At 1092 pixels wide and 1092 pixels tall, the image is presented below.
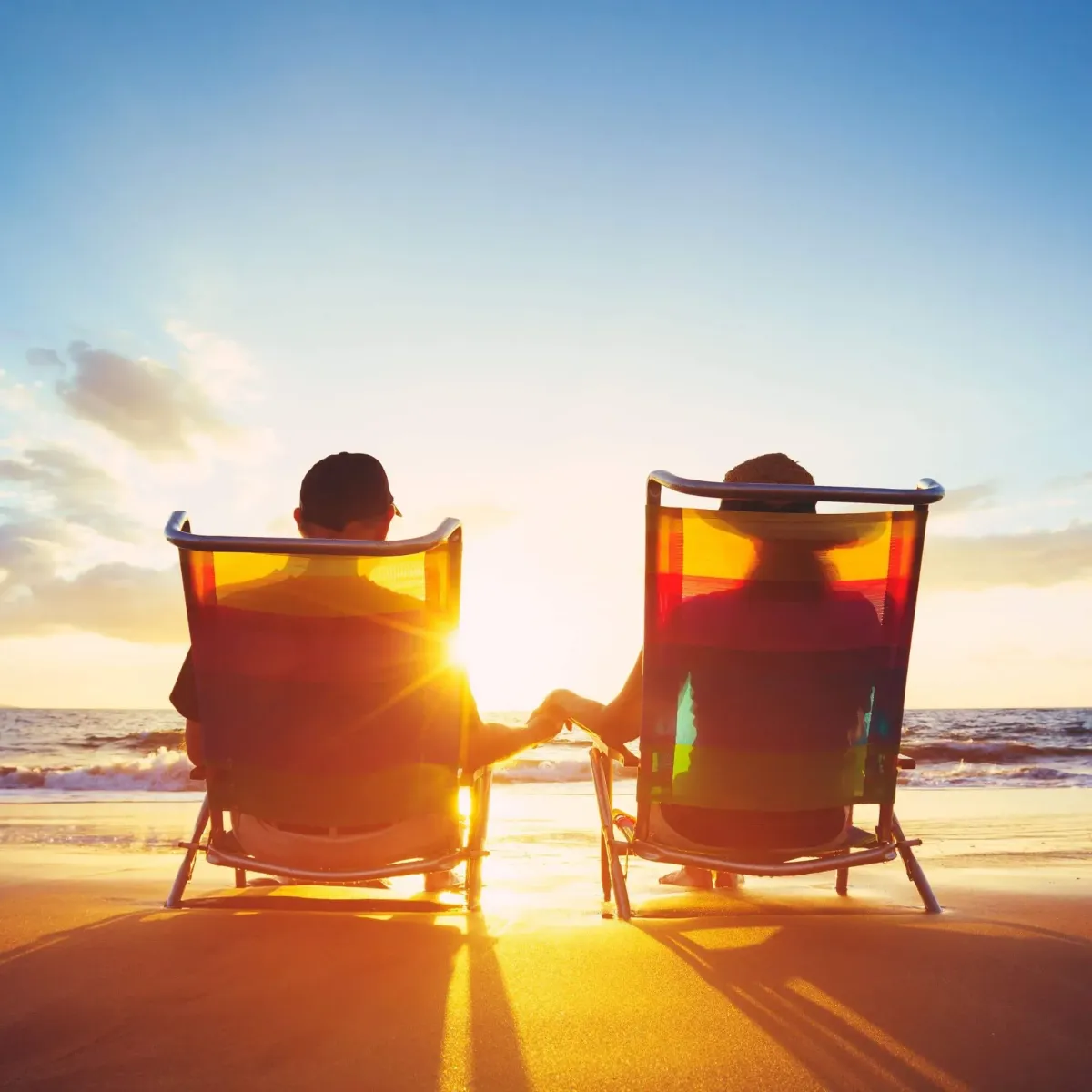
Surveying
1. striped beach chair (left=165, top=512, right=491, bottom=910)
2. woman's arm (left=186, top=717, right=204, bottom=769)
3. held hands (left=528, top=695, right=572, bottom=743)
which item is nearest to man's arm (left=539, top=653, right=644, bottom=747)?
held hands (left=528, top=695, right=572, bottom=743)

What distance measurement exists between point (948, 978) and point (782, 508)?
1.48 metres

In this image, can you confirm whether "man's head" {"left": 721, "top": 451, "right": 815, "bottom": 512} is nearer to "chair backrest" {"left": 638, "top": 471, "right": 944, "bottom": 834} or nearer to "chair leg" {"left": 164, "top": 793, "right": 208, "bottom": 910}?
"chair backrest" {"left": 638, "top": 471, "right": 944, "bottom": 834}

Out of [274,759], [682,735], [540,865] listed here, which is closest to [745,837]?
[682,735]

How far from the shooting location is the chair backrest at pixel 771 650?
3014 millimetres

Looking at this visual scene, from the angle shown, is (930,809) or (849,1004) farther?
(930,809)

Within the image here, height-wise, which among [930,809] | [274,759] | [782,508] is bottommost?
[930,809]

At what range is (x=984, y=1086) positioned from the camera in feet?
5.40

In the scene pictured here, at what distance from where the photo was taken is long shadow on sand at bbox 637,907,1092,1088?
1.74 m

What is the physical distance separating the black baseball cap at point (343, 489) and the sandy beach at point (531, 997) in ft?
4.59

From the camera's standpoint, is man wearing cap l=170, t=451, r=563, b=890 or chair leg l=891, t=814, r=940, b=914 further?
chair leg l=891, t=814, r=940, b=914

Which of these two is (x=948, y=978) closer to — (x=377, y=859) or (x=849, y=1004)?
(x=849, y=1004)

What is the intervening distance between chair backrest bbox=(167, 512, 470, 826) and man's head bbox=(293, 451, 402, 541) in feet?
0.89

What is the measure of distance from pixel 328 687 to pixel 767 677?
157cm

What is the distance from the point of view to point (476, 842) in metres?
3.29
